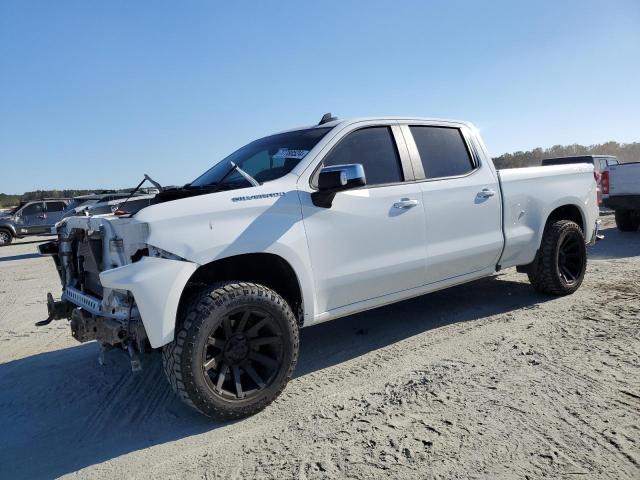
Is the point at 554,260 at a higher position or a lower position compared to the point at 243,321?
lower

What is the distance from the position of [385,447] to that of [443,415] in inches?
19.9

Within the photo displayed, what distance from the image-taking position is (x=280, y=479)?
100 inches

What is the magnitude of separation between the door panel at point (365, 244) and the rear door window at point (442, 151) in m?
0.42

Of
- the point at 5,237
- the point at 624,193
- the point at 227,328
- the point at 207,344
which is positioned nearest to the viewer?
the point at 207,344

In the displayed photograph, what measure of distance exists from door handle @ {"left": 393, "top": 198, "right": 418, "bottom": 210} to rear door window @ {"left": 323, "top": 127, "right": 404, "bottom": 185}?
0.64ft

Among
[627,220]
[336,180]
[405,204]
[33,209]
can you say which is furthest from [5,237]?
[627,220]

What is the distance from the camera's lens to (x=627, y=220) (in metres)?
11.3

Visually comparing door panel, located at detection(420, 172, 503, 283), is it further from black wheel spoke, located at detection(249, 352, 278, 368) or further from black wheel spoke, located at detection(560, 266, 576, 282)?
black wheel spoke, located at detection(249, 352, 278, 368)

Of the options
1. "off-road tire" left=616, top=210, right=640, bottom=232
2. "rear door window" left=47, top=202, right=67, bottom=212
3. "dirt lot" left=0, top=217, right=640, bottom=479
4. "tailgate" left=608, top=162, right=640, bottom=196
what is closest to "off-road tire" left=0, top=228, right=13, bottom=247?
"rear door window" left=47, top=202, right=67, bottom=212

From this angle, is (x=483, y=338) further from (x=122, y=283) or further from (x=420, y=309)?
(x=122, y=283)

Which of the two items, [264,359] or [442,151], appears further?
[442,151]

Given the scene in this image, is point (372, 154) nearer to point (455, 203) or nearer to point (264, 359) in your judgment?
point (455, 203)

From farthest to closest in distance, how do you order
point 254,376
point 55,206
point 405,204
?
point 55,206, point 405,204, point 254,376

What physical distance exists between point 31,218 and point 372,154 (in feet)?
65.2
